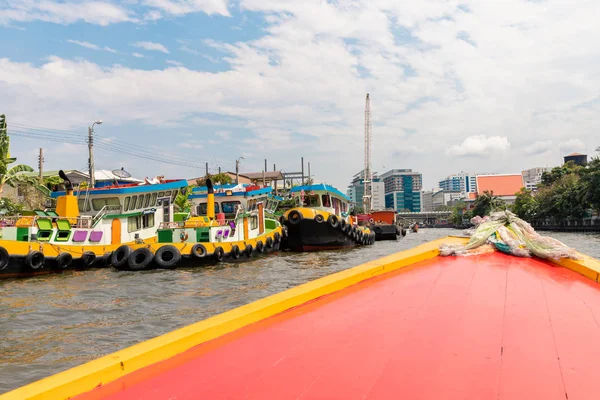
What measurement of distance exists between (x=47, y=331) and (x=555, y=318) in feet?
22.6

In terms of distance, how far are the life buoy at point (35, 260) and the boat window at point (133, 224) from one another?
161 inches

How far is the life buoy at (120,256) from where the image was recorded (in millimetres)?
15211

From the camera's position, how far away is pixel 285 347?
2627mm

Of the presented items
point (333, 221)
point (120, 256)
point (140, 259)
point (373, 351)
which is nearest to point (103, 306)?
point (140, 259)

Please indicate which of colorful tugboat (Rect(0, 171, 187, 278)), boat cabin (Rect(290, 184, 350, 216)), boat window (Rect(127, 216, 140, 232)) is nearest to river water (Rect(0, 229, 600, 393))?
colorful tugboat (Rect(0, 171, 187, 278))

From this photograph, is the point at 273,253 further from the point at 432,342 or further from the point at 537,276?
the point at 432,342

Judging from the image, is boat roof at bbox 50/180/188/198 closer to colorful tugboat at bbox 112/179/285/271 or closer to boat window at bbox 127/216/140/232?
boat window at bbox 127/216/140/232

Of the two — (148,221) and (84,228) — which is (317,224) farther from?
(84,228)

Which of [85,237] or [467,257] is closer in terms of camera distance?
[467,257]

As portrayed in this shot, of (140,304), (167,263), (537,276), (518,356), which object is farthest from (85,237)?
(518,356)

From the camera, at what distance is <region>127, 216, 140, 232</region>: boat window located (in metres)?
18.2

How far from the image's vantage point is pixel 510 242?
5.87 m

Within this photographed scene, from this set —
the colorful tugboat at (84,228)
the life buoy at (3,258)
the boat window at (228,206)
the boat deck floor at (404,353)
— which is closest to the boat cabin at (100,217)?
the colorful tugboat at (84,228)

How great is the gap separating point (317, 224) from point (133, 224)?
9012 millimetres
